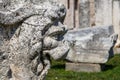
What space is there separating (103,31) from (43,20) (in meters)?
7.87

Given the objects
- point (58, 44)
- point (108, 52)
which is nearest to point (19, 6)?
point (58, 44)

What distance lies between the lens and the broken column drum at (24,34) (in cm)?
298

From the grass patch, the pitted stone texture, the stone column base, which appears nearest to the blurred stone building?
the grass patch

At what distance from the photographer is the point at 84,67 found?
1063 centimetres

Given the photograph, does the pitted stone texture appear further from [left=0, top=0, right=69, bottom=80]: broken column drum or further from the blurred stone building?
[left=0, top=0, right=69, bottom=80]: broken column drum

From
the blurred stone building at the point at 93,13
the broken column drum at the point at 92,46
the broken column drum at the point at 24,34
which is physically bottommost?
the blurred stone building at the point at 93,13

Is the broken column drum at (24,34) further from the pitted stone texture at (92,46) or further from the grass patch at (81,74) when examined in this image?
the pitted stone texture at (92,46)

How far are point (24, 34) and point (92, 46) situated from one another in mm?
7728

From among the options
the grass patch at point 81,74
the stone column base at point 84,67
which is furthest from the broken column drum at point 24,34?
the stone column base at point 84,67

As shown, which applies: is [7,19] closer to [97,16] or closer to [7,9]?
[7,9]

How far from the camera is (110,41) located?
1049 centimetres

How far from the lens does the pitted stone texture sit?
1048cm

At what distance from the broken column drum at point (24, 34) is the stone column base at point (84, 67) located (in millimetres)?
7572

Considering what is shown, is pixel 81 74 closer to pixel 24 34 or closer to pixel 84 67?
pixel 84 67
